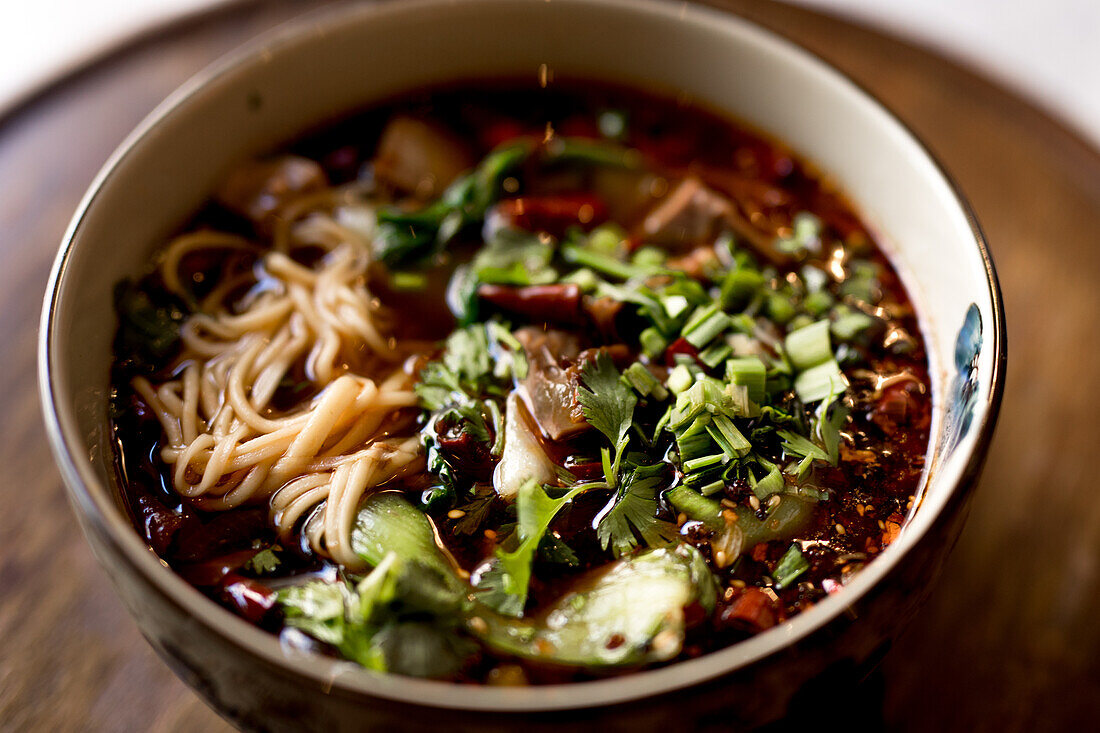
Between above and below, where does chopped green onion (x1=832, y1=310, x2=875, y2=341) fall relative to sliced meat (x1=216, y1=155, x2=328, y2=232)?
above

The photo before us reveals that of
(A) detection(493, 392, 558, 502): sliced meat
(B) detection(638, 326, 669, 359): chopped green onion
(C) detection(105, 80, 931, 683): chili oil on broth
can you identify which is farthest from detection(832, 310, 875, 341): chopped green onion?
(A) detection(493, 392, 558, 502): sliced meat

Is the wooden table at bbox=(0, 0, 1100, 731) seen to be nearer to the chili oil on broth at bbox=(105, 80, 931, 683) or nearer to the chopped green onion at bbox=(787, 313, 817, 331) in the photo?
the chili oil on broth at bbox=(105, 80, 931, 683)

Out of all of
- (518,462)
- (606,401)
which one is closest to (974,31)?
(606,401)

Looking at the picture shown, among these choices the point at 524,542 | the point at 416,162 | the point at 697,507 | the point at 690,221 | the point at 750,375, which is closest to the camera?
the point at 524,542

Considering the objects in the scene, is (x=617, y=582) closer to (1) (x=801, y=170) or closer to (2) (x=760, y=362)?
(2) (x=760, y=362)

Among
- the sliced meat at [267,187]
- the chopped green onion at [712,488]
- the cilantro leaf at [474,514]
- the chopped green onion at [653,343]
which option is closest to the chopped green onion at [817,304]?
the chopped green onion at [653,343]

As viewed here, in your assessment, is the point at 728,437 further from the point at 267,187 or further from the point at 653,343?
the point at 267,187

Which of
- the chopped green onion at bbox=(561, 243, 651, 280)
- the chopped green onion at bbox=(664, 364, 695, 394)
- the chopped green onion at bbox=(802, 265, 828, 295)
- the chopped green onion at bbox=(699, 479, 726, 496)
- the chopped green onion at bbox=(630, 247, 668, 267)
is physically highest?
the chopped green onion at bbox=(802, 265, 828, 295)
